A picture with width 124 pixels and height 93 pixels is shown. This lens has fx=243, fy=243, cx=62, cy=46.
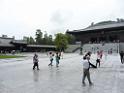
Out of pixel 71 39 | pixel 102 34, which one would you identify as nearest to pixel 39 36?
pixel 71 39

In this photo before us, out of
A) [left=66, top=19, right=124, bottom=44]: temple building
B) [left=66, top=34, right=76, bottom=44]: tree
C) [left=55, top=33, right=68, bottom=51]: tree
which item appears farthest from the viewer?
[left=66, top=34, right=76, bottom=44]: tree

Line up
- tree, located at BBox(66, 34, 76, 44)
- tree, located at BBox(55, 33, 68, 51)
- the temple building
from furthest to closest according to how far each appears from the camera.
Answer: tree, located at BBox(66, 34, 76, 44), the temple building, tree, located at BBox(55, 33, 68, 51)

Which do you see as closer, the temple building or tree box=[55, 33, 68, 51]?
tree box=[55, 33, 68, 51]

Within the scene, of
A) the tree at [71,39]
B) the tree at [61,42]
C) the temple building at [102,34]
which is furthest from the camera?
the tree at [71,39]

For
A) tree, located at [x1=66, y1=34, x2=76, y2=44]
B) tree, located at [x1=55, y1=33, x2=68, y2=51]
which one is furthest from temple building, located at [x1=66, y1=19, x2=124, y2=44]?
tree, located at [x1=55, y1=33, x2=68, y2=51]

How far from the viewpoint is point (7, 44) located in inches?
3184

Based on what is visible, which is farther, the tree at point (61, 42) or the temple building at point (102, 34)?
the temple building at point (102, 34)

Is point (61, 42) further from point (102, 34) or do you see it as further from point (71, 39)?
point (102, 34)

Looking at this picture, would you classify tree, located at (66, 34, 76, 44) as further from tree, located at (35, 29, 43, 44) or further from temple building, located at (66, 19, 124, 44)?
tree, located at (35, 29, 43, 44)

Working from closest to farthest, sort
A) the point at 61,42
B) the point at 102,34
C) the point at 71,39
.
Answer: the point at 61,42
the point at 102,34
the point at 71,39

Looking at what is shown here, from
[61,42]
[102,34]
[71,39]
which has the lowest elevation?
[61,42]

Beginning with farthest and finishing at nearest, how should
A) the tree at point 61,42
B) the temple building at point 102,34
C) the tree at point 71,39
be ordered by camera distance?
the tree at point 71,39 < the temple building at point 102,34 < the tree at point 61,42

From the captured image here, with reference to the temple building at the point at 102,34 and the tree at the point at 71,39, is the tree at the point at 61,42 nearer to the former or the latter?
the tree at the point at 71,39

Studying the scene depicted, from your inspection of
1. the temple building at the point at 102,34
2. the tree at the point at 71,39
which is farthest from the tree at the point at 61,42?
the temple building at the point at 102,34
